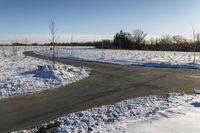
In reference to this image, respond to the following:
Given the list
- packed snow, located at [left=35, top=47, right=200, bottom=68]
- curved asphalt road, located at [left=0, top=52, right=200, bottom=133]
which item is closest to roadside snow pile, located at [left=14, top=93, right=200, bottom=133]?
curved asphalt road, located at [left=0, top=52, right=200, bottom=133]

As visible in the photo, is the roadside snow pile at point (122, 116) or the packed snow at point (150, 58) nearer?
the roadside snow pile at point (122, 116)

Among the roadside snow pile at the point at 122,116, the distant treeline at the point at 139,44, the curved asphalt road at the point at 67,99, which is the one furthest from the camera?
the distant treeline at the point at 139,44

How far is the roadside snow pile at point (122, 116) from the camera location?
785 cm

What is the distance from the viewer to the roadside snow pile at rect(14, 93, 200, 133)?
7.85 meters

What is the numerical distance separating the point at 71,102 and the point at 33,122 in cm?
292

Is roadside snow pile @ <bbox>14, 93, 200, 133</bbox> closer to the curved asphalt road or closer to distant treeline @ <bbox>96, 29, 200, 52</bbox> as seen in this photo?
the curved asphalt road

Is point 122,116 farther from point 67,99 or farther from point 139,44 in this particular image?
point 139,44

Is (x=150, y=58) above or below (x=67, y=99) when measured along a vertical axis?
above

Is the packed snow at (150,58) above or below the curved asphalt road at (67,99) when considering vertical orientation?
above

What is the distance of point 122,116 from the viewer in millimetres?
9125

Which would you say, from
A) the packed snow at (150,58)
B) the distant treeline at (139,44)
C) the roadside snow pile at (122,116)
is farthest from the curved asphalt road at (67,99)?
the distant treeline at (139,44)

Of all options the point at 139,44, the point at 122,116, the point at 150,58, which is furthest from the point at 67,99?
the point at 139,44

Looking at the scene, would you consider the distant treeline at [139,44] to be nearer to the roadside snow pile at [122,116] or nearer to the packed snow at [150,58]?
the packed snow at [150,58]

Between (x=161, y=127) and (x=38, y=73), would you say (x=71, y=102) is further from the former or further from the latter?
(x=38, y=73)
